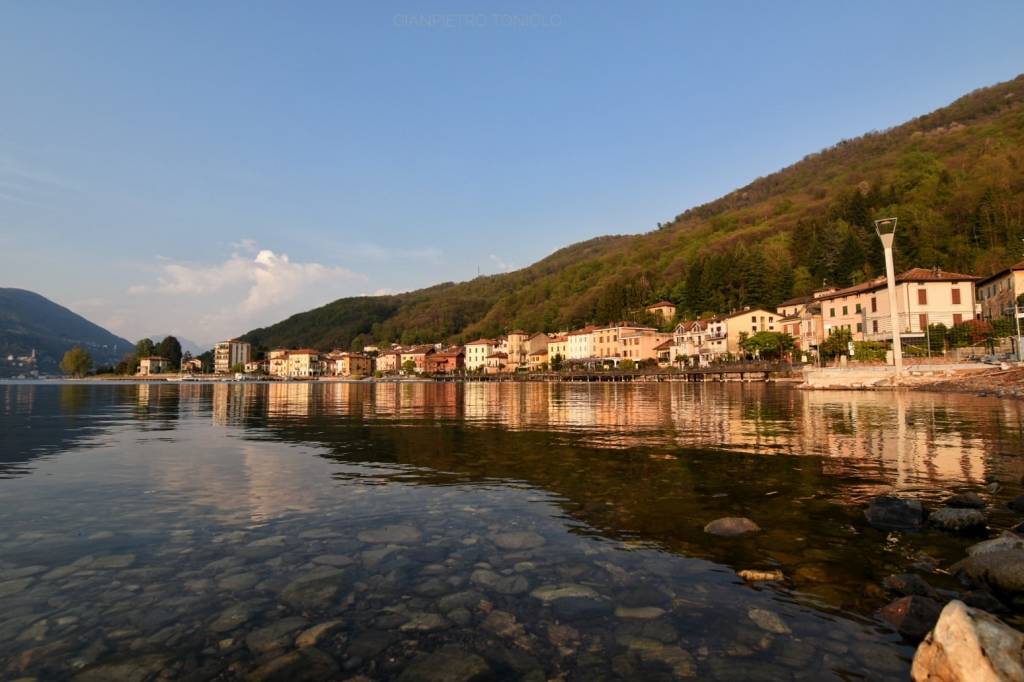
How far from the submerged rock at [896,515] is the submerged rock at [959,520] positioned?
257 mm

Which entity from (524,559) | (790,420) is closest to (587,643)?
(524,559)

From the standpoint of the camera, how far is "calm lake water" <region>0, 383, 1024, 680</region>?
17.9 feet

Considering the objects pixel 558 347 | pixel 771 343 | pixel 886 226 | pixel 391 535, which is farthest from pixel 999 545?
pixel 558 347

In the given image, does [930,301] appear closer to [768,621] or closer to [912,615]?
[912,615]

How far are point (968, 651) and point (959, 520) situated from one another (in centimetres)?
613

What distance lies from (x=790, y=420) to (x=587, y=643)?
2720 cm

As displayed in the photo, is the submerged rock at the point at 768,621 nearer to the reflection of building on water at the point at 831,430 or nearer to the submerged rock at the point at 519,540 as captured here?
the submerged rock at the point at 519,540

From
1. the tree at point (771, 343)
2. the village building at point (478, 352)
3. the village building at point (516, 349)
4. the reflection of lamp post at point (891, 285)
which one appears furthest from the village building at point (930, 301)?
the village building at point (478, 352)

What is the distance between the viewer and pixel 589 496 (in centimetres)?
1226

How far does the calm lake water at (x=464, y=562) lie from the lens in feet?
17.9

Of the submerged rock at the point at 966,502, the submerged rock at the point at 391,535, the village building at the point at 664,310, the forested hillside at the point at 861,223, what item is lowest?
the submerged rock at the point at 391,535

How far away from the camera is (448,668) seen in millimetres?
5266

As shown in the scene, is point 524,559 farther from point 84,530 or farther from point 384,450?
point 384,450

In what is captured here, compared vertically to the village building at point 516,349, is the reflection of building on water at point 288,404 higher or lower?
lower
